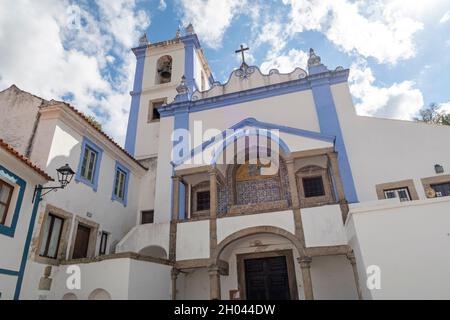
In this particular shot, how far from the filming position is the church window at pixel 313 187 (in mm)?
11779

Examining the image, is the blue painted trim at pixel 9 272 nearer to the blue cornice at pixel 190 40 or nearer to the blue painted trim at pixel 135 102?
the blue painted trim at pixel 135 102

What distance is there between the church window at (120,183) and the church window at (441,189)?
37.3 ft

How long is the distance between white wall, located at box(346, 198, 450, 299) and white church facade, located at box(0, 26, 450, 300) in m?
0.02

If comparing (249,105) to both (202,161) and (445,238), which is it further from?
(445,238)

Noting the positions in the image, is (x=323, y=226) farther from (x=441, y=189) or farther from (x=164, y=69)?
(x=164, y=69)

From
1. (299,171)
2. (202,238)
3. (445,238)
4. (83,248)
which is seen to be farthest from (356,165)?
(83,248)

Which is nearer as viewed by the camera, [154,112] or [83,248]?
[83,248]

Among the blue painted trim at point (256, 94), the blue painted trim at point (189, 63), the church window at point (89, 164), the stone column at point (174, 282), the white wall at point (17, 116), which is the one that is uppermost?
the blue painted trim at point (189, 63)

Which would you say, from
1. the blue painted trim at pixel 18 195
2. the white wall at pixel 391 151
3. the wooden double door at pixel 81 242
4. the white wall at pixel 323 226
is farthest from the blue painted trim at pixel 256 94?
the blue painted trim at pixel 18 195

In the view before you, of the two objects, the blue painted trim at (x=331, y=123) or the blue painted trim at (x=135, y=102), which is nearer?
the blue painted trim at (x=331, y=123)

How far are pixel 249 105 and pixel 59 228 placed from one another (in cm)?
873

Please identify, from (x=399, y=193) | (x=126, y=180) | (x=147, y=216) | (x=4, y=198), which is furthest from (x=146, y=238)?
(x=399, y=193)

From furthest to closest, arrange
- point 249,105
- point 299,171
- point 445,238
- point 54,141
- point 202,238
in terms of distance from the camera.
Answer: point 249,105, point 299,171, point 202,238, point 54,141, point 445,238

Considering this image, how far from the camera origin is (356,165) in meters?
11.3
